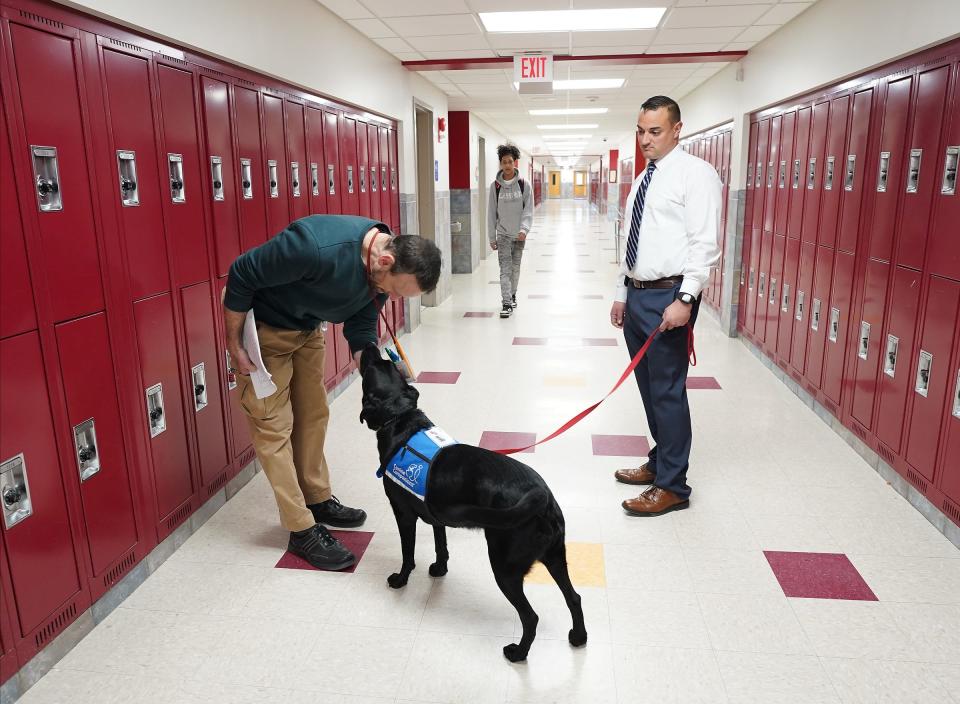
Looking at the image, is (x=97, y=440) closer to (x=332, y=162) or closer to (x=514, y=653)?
(x=514, y=653)

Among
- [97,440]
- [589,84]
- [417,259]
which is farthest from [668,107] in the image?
[589,84]

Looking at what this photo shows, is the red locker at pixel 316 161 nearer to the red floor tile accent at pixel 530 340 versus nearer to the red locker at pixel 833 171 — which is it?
the red floor tile accent at pixel 530 340

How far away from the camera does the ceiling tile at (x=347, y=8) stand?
12.9ft

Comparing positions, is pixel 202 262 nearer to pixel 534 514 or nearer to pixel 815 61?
pixel 534 514

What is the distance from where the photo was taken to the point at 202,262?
8.93ft

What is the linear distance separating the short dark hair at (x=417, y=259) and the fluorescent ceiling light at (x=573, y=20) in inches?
117

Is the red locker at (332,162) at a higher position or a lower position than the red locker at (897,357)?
higher

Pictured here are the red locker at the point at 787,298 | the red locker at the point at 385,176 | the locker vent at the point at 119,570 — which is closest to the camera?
the locker vent at the point at 119,570

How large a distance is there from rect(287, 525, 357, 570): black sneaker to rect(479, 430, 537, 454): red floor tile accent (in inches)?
44.5

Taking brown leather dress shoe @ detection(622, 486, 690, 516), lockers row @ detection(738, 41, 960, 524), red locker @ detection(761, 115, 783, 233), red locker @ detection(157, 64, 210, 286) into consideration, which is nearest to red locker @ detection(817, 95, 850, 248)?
lockers row @ detection(738, 41, 960, 524)

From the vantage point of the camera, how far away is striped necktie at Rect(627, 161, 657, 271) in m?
2.63

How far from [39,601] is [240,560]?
698 mm

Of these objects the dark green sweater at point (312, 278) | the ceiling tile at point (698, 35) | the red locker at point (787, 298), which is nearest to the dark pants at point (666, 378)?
the dark green sweater at point (312, 278)

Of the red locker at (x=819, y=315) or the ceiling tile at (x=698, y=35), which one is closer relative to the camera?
the red locker at (x=819, y=315)
